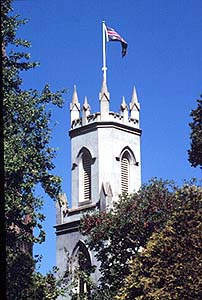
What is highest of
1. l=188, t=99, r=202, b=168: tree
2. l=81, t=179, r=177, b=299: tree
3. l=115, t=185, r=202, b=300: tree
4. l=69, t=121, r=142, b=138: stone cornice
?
l=69, t=121, r=142, b=138: stone cornice

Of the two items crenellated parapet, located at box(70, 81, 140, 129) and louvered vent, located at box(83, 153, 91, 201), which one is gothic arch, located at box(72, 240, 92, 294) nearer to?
louvered vent, located at box(83, 153, 91, 201)

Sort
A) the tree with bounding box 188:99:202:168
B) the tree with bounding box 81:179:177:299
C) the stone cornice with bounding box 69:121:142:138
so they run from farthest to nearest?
the stone cornice with bounding box 69:121:142:138, the tree with bounding box 188:99:202:168, the tree with bounding box 81:179:177:299

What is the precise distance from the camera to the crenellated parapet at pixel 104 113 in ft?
131

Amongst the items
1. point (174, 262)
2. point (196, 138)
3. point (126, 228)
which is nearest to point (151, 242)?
point (174, 262)

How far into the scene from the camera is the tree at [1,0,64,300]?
14953 millimetres

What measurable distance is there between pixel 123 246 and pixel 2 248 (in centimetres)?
2185

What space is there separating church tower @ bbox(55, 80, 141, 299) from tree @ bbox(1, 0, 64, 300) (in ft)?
71.1

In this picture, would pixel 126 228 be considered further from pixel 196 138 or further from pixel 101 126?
pixel 101 126

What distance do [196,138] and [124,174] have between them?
1322cm

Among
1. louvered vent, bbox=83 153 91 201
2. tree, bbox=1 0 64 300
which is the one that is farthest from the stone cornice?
tree, bbox=1 0 64 300

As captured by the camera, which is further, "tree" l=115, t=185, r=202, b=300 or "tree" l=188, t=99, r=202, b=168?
"tree" l=188, t=99, r=202, b=168

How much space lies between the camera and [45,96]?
639 inches

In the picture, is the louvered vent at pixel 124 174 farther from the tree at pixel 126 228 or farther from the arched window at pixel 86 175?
the tree at pixel 126 228

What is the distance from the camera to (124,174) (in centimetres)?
4016
